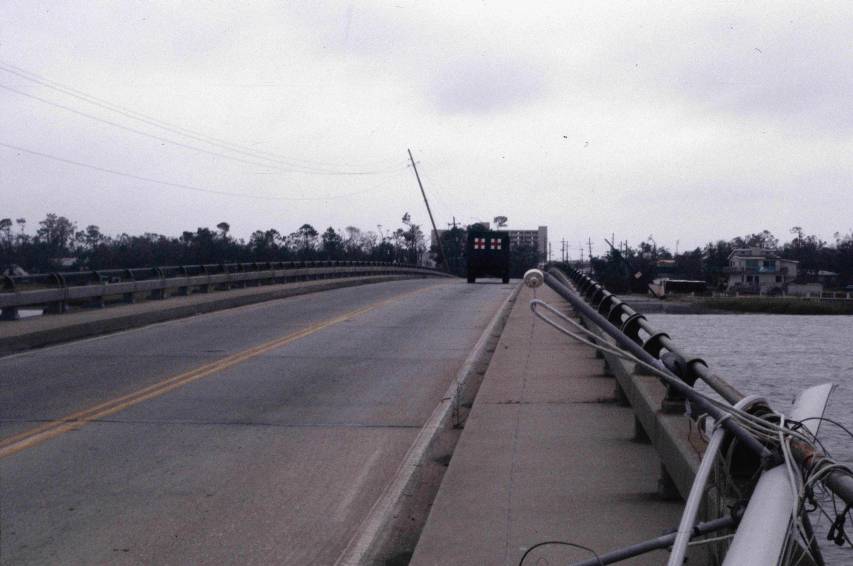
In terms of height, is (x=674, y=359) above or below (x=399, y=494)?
above

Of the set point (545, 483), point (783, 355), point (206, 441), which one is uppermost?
point (783, 355)

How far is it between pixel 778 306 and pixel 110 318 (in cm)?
1504

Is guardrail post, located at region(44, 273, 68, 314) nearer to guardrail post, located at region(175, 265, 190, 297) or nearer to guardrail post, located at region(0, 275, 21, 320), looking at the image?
guardrail post, located at region(0, 275, 21, 320)

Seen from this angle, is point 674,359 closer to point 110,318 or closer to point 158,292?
point 110,318

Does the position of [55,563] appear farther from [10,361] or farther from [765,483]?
[10,361]

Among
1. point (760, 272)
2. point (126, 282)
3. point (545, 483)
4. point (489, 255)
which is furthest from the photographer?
point (489, 255)

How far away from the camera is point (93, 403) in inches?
472

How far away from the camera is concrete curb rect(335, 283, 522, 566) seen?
623 centimetres

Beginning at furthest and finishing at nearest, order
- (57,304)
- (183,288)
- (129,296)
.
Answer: (183,288) → (129,296) → (57,304)

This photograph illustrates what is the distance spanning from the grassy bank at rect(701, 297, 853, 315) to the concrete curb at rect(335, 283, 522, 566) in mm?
3313

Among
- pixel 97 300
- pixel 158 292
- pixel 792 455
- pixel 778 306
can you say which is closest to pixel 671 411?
pixel 792 455

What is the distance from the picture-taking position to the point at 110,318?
21.2 m

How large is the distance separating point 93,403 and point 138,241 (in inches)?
1407

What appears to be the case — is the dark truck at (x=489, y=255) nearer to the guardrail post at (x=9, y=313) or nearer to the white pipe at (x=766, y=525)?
the guardrail post at (x=9, y=313)
